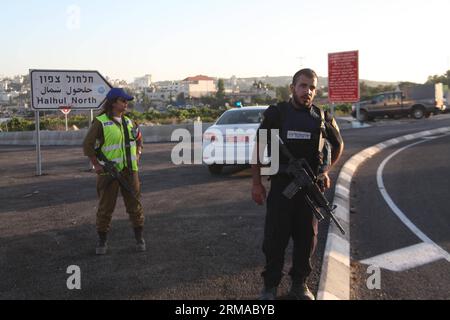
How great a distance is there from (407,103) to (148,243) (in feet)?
98.2

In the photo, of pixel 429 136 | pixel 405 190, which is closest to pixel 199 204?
pixel 405 190

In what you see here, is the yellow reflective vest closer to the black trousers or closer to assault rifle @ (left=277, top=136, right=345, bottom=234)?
the black trousers

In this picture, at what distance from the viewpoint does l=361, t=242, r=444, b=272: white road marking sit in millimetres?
5359

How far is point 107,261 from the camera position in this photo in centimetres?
538

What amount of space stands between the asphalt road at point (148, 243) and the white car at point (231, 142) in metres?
0.49

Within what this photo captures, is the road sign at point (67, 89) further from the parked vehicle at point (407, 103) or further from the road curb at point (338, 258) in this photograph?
the parked vehicle at point (407, 103)

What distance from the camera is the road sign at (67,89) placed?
1217cm

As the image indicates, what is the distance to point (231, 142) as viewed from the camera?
34.2 ft

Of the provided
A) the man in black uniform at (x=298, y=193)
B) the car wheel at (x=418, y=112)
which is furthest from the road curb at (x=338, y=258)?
the car wheel at (x=418, y=112)

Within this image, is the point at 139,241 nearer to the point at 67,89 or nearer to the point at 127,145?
the point at 127,145

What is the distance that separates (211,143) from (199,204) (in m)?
2.55

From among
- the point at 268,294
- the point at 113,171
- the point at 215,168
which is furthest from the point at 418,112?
the point at 268,294
